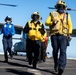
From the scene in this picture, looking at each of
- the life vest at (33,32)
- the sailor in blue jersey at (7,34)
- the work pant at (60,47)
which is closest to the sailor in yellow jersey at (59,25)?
the work pant at (60,47)

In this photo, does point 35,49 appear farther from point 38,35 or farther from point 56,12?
point 56,12

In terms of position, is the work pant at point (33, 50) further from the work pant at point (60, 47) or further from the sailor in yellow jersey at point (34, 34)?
the work pant at point (60, 47)

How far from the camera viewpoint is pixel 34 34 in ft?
30.2

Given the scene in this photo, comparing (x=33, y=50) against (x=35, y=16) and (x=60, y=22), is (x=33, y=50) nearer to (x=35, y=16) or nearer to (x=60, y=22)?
(x=35, y=16)

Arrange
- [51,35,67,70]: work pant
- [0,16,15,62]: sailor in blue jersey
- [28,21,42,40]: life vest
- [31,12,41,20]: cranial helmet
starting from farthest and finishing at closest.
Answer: [0,16,15,62]: sailor in blue jersey
[31,12,41,20]: cranial helmet
[28,21,42,40]: life vest
[51,35,67,70]: work pant

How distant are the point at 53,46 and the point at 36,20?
196 centimetres

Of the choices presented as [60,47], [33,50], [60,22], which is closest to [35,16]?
[33,50]

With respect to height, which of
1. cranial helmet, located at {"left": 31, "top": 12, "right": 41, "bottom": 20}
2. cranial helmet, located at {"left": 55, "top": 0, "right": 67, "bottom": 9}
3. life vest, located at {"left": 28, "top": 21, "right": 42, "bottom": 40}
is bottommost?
life vest, located at {"left": 28, "top": 21, "right": 42, "bottom": 40}

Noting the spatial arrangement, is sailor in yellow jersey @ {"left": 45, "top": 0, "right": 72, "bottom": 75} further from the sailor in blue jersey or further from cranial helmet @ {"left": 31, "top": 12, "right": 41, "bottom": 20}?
the sailor in blue jersey

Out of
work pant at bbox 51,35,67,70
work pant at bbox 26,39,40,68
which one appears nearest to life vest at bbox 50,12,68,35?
work pant at bbox 51,35,67,70

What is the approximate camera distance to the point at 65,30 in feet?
24.7

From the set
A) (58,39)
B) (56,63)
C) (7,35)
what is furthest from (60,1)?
(7,35)

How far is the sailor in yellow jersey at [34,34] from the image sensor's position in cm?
927

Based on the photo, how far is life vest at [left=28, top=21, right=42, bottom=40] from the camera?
Result: 922cm
